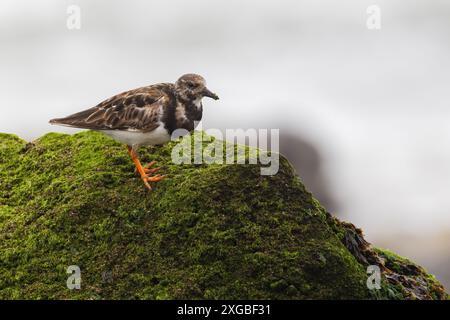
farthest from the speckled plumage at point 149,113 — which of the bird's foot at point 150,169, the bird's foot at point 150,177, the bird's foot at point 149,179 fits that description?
the bird's foot at point 149,179

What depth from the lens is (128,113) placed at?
913cm

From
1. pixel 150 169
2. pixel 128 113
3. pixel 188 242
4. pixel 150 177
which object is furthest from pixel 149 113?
pixel 188 242

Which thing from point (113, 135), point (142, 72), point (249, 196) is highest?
point (142, 72)

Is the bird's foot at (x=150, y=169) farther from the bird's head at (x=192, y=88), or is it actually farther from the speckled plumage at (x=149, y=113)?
the bird's head at (x=192, y=88)


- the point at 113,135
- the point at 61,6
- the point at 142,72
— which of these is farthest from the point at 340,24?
the point at 113,135

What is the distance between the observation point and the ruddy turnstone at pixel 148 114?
8852 mm

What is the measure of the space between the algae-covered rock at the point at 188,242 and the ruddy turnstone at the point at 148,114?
1.82 feet

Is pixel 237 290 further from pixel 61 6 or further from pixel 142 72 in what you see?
pixel 61 6

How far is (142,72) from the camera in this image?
122 feet

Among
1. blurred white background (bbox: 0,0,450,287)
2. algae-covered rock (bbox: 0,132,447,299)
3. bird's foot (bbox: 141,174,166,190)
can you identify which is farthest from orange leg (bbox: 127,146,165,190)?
blurred white background (bbox: 0,0,450,287)

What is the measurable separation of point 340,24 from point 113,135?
113ft

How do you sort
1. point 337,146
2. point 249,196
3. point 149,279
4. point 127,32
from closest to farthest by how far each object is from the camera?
point 149,279, point 249,196, point 337,146, point 127,32

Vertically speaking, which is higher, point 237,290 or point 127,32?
point 127,32
